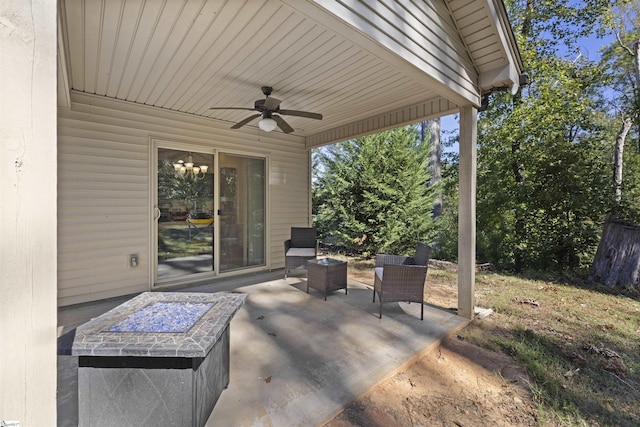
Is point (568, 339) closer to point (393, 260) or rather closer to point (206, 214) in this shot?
point (393, 260)

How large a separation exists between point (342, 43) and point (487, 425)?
9.91 feet

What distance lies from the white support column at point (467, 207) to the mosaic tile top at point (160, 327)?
257cm

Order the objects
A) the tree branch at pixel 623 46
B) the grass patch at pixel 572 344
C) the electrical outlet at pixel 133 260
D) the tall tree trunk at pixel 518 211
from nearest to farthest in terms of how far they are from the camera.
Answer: the grass patch at pixel 572 344
the electrical outlet at pixel 133 260
the tall tree trunk at pixel 518 211
the tree branch at pixel 623 46

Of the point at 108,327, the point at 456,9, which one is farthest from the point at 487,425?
the point at 456,9

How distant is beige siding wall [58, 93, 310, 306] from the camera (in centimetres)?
346

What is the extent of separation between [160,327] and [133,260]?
3.05m

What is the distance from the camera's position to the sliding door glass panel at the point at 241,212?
479cm

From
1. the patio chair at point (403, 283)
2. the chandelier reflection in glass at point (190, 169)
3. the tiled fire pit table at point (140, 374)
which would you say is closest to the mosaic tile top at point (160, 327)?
the tiled fire pit table at point (140, 374)

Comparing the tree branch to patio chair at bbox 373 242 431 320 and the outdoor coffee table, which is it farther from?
the outdoor coffee table

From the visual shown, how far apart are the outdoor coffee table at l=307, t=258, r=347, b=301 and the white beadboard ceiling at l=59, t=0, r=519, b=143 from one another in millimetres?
2267

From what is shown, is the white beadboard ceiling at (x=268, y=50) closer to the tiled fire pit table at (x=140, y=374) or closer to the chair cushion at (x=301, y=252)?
the tiled fire pit table at (x=140, y=374)

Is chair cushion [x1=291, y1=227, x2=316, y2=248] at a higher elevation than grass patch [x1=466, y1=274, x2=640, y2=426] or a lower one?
higher

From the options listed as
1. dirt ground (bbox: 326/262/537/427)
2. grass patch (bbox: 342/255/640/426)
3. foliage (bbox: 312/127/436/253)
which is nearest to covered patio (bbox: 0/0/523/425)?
grass patch (bbox: 342/255/640/426)

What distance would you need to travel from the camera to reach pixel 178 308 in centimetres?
173
